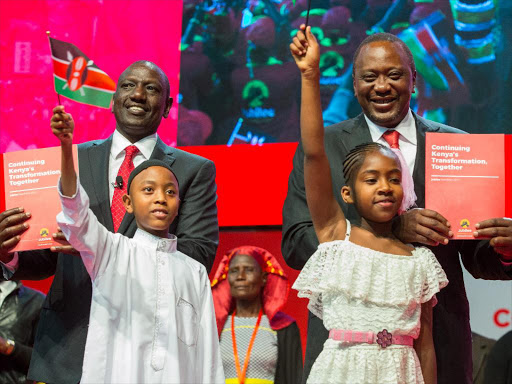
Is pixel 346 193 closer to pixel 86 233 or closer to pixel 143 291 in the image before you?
pixel 143 291

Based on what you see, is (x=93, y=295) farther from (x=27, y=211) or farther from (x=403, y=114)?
(x=403, y=114)

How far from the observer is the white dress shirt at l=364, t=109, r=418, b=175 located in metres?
3.26

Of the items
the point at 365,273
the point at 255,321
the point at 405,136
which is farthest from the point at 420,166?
the point at 255,321

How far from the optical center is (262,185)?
18.3 ft

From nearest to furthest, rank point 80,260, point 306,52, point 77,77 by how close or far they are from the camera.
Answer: point 306,52
point 80,260
point 77,77

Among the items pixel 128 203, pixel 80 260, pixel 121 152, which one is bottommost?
pixel 80 260

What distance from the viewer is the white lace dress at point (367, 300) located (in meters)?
2.80

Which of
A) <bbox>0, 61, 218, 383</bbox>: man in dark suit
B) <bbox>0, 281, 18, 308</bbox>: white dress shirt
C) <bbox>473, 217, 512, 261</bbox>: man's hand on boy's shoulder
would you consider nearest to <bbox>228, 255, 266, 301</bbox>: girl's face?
<bbox>0, 281, 18, 308</bbox>: white dress shirt

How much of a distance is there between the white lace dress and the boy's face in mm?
587

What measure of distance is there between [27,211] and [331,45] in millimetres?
2847

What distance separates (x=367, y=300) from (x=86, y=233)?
1008 millimetres

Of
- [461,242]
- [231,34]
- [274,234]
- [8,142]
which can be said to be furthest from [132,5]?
[461,242]

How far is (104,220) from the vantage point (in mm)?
3398

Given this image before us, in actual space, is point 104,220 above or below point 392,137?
below
